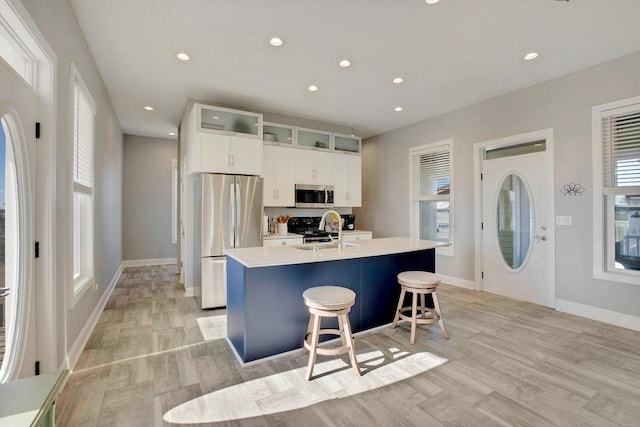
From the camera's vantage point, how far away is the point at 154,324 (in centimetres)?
327

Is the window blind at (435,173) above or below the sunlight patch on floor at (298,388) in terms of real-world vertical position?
above

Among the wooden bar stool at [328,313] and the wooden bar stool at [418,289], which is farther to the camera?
the wooden bar stool at [418,289]

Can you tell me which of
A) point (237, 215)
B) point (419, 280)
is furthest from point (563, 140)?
point (237, 215)

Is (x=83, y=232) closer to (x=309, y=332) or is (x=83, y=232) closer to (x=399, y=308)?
(x=309, y=332)

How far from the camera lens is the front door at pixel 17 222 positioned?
1580mm

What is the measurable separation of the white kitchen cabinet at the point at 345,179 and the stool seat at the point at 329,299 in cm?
310

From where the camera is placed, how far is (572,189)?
140 inches

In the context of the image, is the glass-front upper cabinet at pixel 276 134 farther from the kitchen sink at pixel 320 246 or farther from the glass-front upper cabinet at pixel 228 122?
the kitchen sink at pixel 320 246

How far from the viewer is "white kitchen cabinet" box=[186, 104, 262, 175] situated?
398cm

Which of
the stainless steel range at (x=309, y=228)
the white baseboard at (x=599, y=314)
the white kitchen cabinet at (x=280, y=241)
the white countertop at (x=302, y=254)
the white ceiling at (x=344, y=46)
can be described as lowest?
the white baseboard at (x=599, y=314)

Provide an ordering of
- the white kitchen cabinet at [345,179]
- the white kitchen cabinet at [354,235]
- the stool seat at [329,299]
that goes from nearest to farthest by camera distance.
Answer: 1. the stool seat at [329,299]
2. the white kitchen cabinet at [354,235]
3. the white kitchen cabinet at [345,179]

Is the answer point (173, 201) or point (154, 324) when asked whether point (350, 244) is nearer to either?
point (154, 324)

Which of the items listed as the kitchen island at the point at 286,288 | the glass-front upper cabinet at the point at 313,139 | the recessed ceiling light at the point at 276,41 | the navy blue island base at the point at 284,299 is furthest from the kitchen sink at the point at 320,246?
the glass-front upper cabinet at the point at 313,139

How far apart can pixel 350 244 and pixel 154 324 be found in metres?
2.33
